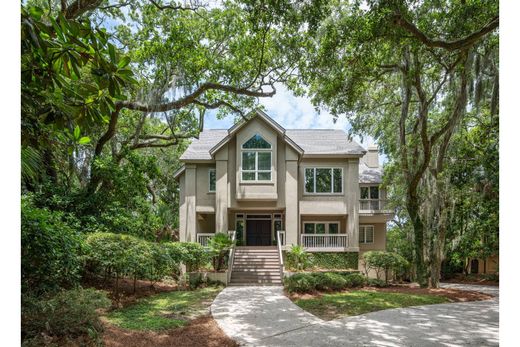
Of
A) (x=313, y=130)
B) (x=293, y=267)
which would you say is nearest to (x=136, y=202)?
(x=293, y=267)

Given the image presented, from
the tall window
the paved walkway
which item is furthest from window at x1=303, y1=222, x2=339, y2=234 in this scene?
the paved walkway

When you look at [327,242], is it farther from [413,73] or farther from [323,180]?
[413,73]

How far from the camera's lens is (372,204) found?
20.3 meters

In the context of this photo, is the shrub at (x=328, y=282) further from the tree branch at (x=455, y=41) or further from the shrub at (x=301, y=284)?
the tree branch at (x=455, y=41)

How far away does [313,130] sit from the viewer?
2227 cm

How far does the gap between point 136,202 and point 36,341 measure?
30.9 ft

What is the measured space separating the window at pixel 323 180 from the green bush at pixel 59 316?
1428 centimetres

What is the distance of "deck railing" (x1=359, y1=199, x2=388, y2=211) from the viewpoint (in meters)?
20.0

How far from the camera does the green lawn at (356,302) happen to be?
917cm

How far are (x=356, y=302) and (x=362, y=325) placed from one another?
97.5 inches

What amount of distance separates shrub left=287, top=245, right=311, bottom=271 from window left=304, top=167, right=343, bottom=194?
3.90 metres

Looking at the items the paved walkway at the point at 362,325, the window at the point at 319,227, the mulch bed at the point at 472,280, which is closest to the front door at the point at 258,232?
the window at the point at 319,227

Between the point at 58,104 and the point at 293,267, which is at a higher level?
the point at 58,104

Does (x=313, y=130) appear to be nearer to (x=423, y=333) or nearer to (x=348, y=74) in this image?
(x=348, y=74)
